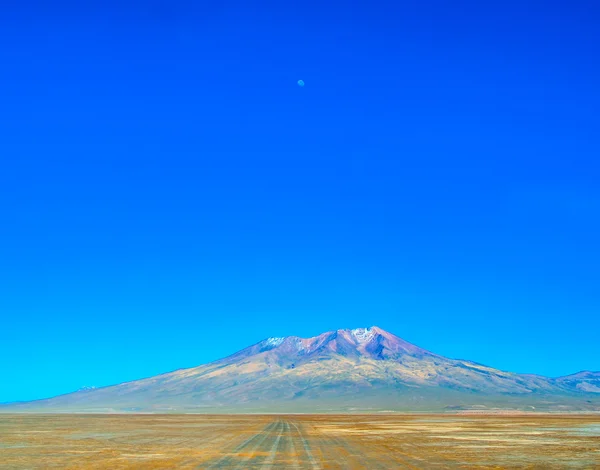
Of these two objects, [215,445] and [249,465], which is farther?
[215,445]

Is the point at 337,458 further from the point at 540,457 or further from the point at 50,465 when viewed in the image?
the point at 50,465

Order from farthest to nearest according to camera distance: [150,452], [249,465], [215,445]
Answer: [215,445], [150,452], [249,465]

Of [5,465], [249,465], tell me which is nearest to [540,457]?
[249,465]

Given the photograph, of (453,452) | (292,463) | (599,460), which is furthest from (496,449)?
(292,463)

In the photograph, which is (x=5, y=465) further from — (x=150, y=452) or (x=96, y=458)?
(x=150, y=452)

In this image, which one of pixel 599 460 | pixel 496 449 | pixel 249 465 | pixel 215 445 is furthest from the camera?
pixel 215 445

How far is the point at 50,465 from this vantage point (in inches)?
1207

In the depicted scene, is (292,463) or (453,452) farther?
(453,452)

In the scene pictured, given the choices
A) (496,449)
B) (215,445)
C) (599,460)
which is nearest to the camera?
(599,460)

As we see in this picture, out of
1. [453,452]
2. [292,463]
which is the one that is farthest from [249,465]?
[453,452]

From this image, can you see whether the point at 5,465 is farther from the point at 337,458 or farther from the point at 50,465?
the point at 337,458

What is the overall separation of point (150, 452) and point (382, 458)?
1409 centimetres

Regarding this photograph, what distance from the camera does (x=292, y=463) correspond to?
3062 cm

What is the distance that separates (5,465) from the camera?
3078 centimetres
